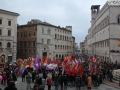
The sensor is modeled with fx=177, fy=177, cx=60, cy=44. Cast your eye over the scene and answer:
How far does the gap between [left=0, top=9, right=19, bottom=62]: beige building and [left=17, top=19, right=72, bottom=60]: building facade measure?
7043mm

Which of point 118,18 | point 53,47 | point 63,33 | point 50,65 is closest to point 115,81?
point 50,65

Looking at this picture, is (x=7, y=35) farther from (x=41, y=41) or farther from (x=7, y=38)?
(x=41, y=41)

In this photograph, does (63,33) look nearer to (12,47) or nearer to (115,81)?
(12,47)

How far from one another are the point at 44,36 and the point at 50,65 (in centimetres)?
2487

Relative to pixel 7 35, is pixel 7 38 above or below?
below

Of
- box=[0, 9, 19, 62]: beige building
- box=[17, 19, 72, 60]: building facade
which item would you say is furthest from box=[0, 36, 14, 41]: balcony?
box=[17, 19, 72, 60]: building facade

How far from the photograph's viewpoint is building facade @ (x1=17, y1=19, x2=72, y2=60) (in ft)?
161

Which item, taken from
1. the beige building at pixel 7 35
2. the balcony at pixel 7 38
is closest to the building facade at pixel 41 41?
the beige building at pixel 7 35

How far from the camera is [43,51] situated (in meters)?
49.9

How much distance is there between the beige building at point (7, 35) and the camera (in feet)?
137

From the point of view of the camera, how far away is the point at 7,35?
140 ft

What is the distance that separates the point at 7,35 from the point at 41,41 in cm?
1019

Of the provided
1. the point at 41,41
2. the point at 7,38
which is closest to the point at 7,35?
the point at 7,38

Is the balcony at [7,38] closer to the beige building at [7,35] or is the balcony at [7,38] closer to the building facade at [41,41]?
the beige building at [7,35]
